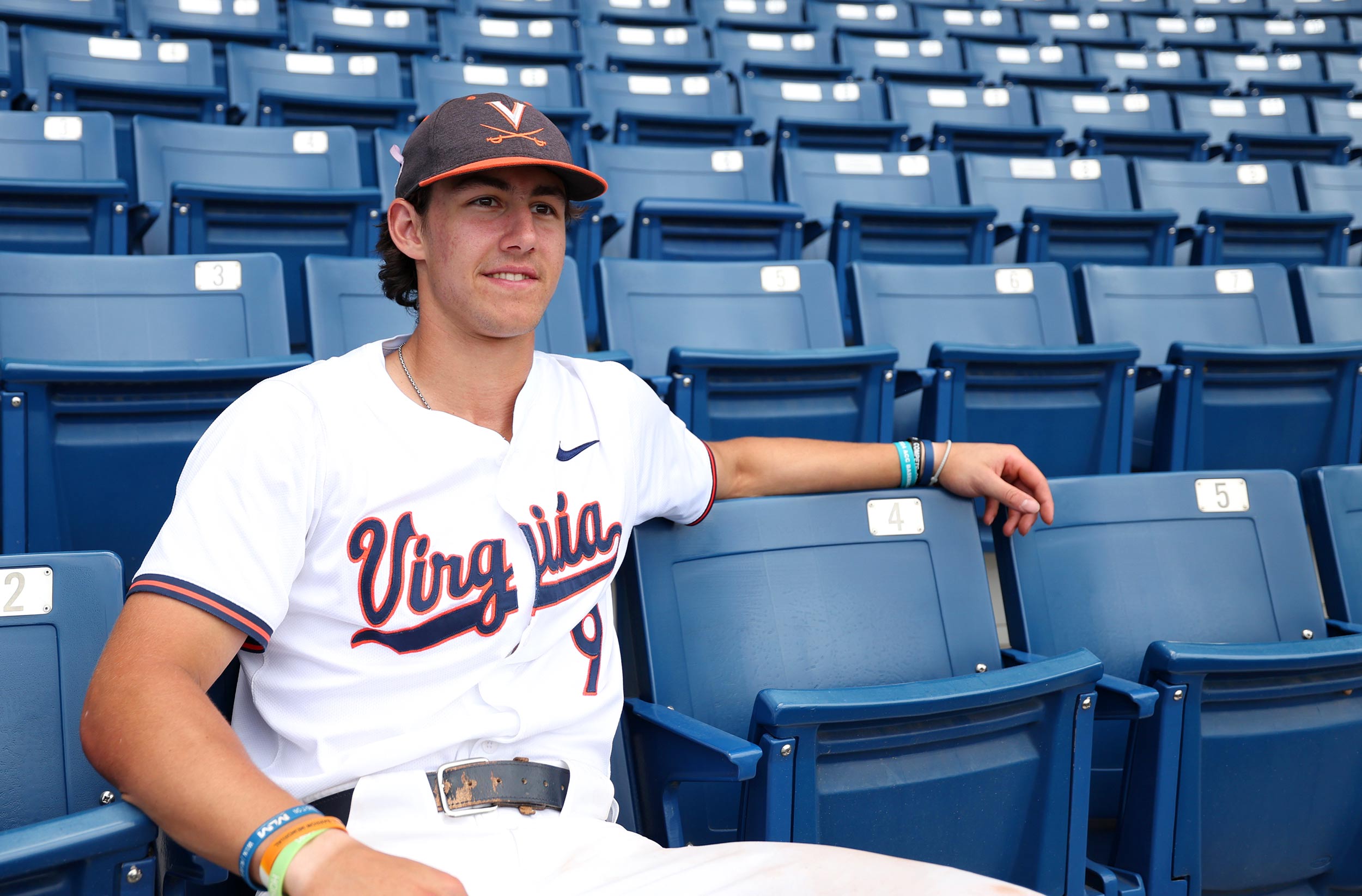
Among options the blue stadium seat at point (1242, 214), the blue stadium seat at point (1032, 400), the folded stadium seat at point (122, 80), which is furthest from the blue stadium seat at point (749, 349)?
the folded stadium seat at point (122, 80)

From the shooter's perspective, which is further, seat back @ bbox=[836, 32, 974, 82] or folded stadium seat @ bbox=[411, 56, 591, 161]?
seat back @ bbox=[836, 32, 974, 82]

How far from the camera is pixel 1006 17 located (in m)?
6.51

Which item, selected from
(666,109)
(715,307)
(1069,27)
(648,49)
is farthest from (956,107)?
(715,307)

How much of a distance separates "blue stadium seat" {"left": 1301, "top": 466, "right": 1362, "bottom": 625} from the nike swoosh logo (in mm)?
1236

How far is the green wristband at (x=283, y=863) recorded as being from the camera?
0.85 m

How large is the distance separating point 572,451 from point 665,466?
150 mm

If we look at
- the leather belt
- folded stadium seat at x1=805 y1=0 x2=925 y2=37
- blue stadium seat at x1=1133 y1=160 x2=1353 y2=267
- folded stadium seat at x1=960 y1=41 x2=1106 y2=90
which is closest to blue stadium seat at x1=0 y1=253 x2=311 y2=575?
the leather belt

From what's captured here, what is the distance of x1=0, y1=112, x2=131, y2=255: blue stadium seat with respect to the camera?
2.47 meters

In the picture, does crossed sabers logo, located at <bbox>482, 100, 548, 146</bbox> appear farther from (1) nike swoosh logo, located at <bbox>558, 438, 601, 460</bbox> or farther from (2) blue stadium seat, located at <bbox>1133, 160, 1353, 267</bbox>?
(2) blue stadium seat, located at <bbox>1133, 160, 1353, 267</bbox>

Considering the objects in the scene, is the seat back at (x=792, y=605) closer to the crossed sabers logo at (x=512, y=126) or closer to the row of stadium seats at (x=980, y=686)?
the row of stadium seats at (x=980, y=686)

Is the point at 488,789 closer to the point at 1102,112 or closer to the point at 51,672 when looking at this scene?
the point at 51,672

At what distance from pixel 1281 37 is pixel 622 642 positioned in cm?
699

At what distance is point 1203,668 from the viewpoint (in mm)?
1388

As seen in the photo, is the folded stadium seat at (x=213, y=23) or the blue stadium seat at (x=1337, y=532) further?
the folded stadium seat at (x=213, y=23)
